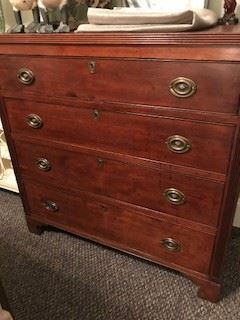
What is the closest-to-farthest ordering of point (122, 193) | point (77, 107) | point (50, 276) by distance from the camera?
point (77, 107)
point (122, 193)
point (50, 276)

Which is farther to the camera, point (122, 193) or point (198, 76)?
point (122, 193)

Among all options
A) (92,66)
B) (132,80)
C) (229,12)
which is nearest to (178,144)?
(132,80)

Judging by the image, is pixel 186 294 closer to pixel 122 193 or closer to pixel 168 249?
pixel 168 249

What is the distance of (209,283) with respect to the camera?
1.18 m

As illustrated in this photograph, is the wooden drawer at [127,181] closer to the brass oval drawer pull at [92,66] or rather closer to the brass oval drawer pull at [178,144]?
the brass oval drawer pull at [178,144]

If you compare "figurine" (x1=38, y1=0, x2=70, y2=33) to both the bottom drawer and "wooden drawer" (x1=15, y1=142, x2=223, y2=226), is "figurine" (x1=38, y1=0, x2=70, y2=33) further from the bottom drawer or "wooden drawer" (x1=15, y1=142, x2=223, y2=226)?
the bottom drawer

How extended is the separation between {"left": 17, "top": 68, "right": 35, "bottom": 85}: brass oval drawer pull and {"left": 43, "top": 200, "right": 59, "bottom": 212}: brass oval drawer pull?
0.60m

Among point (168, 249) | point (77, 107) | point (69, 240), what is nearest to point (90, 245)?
point (69, 240)

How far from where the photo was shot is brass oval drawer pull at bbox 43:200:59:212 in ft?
4.64

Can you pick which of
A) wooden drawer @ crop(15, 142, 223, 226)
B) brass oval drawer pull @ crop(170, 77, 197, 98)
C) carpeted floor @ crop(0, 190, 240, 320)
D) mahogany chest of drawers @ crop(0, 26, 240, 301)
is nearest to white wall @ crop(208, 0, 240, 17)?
mahogany chest of drawers @ crop(0, 26, 240, 301)

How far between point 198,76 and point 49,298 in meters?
1.11

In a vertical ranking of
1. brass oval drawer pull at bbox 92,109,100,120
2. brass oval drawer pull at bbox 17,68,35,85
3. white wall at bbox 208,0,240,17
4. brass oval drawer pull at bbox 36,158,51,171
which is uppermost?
white wall at bbox 208,0,240,17

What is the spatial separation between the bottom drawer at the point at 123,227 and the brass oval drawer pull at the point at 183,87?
52cm

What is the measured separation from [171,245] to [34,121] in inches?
30.3
